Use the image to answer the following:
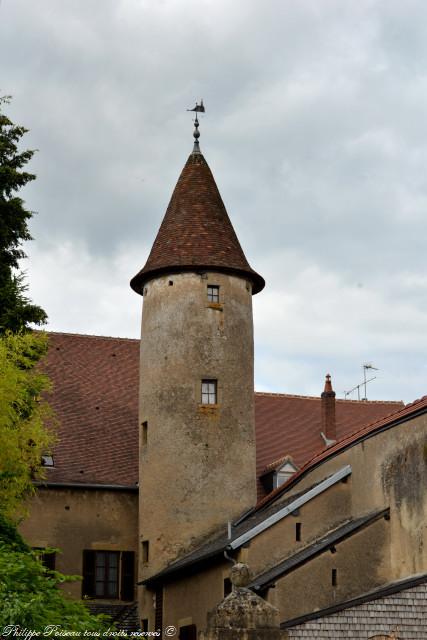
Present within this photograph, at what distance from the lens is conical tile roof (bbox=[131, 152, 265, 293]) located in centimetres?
3169

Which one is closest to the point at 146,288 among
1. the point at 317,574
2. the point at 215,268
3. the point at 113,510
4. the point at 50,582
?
the point at 215,268

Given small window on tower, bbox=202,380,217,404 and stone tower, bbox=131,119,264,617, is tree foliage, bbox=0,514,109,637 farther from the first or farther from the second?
small window on tower, bbox=202,380,217,404

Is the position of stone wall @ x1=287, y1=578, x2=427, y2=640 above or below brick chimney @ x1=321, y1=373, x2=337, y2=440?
below

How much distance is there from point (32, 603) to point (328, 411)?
2445 centimetres

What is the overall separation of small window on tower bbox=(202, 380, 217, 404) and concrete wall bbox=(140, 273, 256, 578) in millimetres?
167

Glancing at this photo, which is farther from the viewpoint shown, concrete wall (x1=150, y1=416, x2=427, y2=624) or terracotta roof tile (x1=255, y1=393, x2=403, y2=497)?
terracotta roof tile (x1=255, y1=393, x2=403, y2=497)

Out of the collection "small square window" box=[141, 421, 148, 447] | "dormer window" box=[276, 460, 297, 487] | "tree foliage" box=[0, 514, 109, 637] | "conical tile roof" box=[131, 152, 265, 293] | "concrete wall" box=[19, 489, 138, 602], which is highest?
"conical tile roof" box=[131, 152, 265, 293]

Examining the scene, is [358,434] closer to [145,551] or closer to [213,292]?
[213,292]

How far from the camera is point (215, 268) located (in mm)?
31578

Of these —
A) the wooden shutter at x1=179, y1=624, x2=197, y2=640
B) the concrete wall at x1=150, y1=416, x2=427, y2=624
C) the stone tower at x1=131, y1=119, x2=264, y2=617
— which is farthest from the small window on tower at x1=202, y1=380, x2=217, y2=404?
the wooden shutter at x1=179, y1=624, x2=197, y2=640

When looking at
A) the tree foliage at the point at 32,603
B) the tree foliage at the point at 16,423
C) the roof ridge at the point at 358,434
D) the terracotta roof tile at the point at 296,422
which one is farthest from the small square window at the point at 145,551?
the tree foliage at the point at 32,603

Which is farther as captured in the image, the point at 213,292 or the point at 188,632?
the point at 213,292

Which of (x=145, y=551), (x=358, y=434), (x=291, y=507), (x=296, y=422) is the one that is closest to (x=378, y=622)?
(x=291, y=507)

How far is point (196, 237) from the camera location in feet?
105
